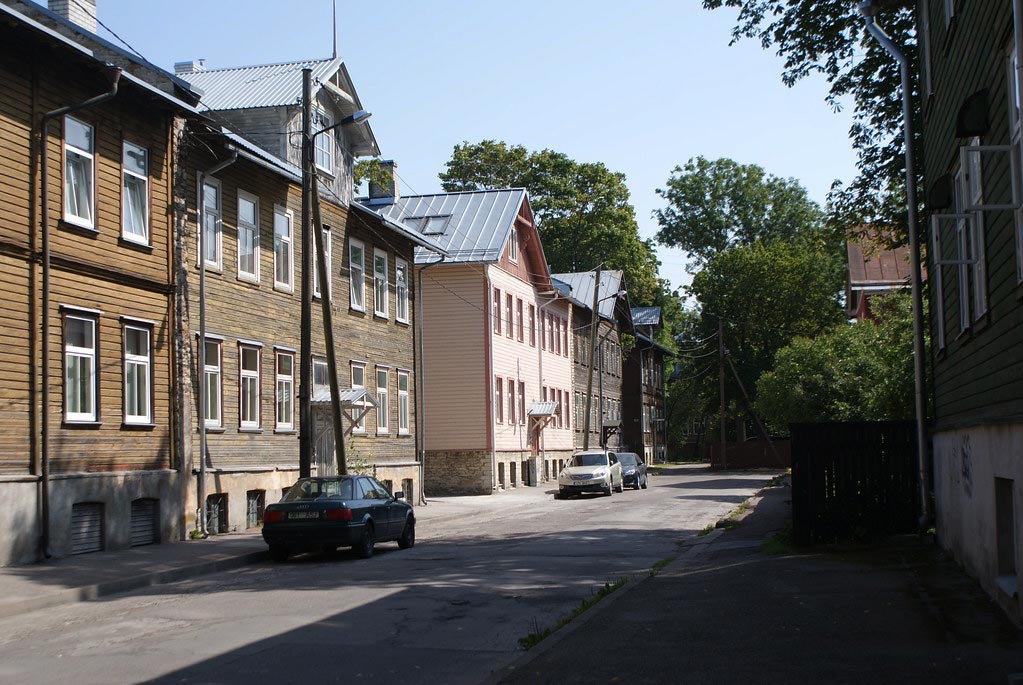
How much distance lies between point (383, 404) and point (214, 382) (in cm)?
1032

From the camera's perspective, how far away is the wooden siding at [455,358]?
4400 centimetres

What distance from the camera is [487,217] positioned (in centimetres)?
4684

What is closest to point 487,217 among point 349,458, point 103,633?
point 349,458

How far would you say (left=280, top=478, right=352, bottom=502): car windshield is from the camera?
1934 cm

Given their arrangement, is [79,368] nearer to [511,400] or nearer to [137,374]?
Answer: [137,374]

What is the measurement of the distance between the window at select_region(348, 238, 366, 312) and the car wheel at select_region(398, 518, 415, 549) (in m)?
11.3

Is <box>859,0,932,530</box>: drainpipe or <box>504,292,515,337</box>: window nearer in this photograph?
<box>859,0,932,530</box>: drainpipe

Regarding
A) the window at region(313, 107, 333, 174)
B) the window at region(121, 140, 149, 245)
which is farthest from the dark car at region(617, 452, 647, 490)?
the window at region(121, 140, 149, 245)

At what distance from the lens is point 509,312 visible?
47469 millimetres

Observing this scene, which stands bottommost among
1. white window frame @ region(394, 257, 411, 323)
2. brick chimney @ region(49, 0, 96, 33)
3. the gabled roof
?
white window frame @ region(394, 257, 411, 323)

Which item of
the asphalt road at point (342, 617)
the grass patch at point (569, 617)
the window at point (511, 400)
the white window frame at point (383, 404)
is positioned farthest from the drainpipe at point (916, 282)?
the window at point (511, 400)

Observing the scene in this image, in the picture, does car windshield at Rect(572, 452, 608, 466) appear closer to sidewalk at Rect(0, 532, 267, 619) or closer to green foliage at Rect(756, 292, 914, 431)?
green foliage at Rect(756, 292, 914, 431)

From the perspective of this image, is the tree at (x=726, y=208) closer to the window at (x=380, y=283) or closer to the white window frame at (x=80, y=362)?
the window at (x=380, y=283)

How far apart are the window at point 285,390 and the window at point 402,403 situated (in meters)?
7.61
